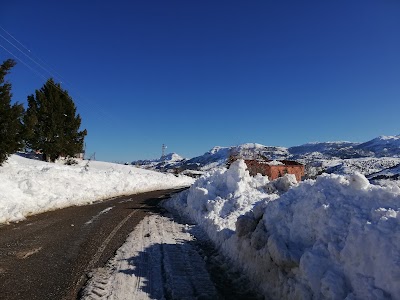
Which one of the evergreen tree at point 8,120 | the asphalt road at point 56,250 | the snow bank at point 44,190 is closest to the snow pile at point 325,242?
the asphalt road at point 56,250

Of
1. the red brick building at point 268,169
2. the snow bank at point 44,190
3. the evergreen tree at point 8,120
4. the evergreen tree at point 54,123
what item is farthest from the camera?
the red brick building at point 268,169

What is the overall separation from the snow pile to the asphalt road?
366cm

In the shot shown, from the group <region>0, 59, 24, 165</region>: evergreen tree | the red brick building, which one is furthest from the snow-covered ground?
the red brick building

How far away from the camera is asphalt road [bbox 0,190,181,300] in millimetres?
6553

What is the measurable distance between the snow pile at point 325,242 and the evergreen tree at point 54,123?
3228 cm

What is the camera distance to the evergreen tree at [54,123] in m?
36.5

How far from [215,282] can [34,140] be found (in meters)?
34.3

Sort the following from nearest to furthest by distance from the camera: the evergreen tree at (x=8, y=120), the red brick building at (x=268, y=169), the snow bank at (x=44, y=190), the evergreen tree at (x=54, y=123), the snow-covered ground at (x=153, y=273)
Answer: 1. the snow-covered ground at (x=153, y=273)
2. the snow bank at (x=44, y=190)
3. the evergreen tree at (x=8, y=120)
4. the evergreen tree at (x=54, y=123)
5. the red brick building at (x=268, y=169)

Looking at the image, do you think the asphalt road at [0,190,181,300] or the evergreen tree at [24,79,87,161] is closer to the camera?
the asphalt road at [0,190,181,300]

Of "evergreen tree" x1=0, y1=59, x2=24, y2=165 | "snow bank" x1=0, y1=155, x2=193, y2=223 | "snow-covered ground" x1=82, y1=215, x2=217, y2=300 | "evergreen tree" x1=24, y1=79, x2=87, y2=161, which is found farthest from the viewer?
"evergreen tree" x1=24, y1=79, x2=87, y2=161

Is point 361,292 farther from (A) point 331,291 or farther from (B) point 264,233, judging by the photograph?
(B) point 264,233

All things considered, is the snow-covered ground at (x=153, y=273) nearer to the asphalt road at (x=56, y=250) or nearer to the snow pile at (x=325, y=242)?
the asphalt road at (x=56, y=250)

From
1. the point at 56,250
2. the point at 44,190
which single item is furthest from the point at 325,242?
the point at 44,190

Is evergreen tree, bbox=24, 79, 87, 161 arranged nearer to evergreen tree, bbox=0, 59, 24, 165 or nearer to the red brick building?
evergreen tree, bbox=0, 59, 24, 165
